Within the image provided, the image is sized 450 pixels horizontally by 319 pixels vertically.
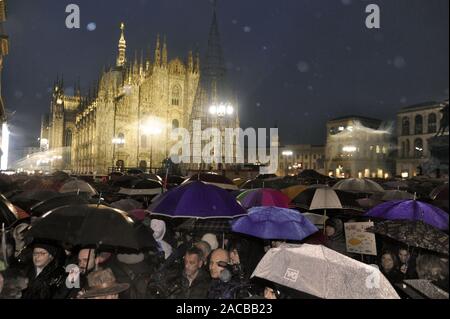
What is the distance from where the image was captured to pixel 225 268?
482 centimetres

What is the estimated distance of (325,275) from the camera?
3.77 meters

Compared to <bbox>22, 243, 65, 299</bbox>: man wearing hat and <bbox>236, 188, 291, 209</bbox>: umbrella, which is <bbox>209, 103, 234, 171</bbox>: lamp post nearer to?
<bbox>236, 188, 291, 209</bbox>: umbrella

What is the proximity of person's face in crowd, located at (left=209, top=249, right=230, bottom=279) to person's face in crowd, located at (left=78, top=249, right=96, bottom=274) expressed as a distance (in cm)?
144

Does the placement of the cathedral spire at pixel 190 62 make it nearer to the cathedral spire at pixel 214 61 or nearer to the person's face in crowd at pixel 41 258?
the cathedral spire at pixel 214 61

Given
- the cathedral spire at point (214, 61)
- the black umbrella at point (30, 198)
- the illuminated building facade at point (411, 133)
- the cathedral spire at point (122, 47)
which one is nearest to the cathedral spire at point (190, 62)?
the cathedral spire at point (214, 61)

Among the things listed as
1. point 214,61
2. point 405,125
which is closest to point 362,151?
point 405,125

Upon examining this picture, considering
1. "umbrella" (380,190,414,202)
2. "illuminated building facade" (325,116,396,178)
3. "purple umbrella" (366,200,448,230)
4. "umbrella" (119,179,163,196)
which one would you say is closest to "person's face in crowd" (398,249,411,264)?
"purple umbrella" (366,200,448,230)

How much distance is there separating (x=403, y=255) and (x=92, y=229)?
4261 millimetres

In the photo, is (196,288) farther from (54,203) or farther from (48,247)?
(54,203)

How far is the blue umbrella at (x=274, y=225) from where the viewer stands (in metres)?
6.28

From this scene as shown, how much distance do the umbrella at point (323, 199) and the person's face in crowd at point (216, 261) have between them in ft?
12.7
